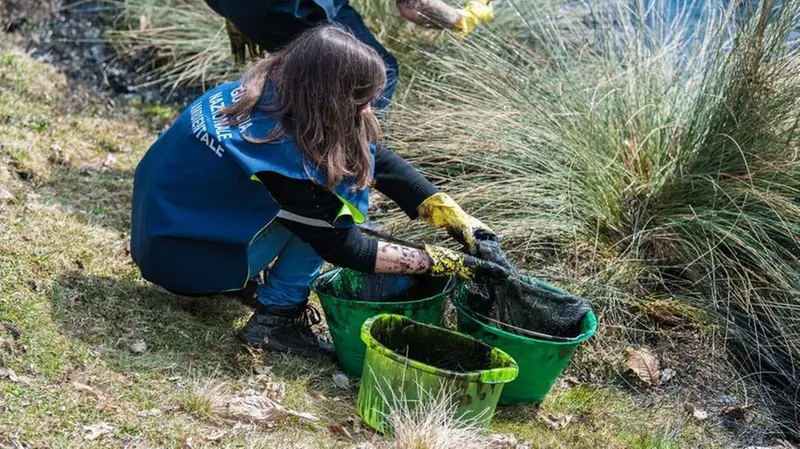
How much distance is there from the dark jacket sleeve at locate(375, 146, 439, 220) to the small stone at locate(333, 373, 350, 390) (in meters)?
0.63

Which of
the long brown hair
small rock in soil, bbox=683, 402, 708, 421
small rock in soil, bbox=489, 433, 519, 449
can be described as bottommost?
small rock in soil, bbox=683, 402, 708, 421

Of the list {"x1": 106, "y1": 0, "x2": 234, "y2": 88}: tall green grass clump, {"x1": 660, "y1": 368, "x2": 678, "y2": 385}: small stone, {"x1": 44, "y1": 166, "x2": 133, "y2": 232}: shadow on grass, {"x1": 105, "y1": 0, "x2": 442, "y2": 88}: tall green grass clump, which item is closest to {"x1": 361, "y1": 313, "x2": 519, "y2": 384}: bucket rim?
{"x1": 660, "y1": 368, "x2": 678, "y2": 385}: small stone

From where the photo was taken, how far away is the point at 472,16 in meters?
4.23

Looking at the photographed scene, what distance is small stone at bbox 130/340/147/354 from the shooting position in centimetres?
310

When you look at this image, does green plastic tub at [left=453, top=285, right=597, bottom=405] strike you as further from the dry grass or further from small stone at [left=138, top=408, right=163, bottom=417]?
small stone at [left=138, top=408, right=163, bottom=417]

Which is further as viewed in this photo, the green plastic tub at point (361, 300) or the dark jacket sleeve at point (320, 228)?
the green plastic tub at point (361, 300)

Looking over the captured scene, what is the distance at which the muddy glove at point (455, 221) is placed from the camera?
3.24m

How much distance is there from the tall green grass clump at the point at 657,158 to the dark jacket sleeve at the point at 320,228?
3.27ft

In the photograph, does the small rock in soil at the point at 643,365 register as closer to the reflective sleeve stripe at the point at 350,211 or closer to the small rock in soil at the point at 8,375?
the reflective sleeve stripe at the point at 350,211

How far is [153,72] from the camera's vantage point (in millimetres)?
6273

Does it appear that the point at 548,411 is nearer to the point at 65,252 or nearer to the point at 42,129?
the point at 65,252

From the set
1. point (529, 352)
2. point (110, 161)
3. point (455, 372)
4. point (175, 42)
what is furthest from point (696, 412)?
point (175, 42)

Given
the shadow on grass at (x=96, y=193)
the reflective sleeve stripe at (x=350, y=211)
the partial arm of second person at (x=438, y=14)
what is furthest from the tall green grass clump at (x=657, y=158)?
the shadow on grass at (x=96, y=193)

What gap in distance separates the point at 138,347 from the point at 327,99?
100 cm
